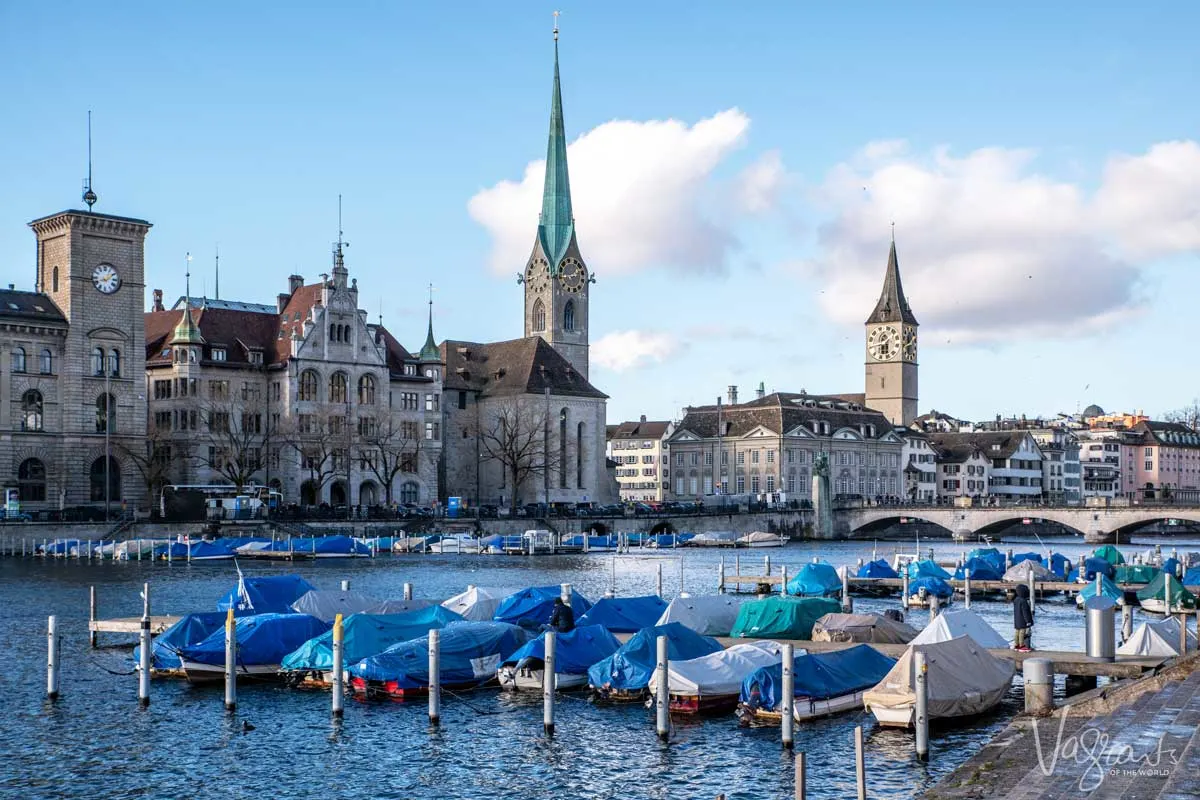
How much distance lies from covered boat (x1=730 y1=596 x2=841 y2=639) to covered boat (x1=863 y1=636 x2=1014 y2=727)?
10582mm

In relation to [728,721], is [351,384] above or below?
above

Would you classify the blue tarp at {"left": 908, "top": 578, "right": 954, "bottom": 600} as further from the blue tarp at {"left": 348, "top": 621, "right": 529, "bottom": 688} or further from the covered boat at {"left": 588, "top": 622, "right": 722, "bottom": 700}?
the covered boat at {"left": 588, "top": 622, "right": 722, "bottom": 700}

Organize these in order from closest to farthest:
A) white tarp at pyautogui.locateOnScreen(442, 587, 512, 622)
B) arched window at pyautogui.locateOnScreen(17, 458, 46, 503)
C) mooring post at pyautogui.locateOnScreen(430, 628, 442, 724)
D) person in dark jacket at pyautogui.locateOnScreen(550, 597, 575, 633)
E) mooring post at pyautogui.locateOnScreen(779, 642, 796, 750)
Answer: mooring post at pyautogui.locateOnScreen(779, 642, 796, 750)
mooring post at pyautogui.locateOnScreen(430, 628, 442, 724)
person in dark jacket at pyautogui.locateOnScreen(550, 597, 575, 633)
white tarp at pyautogui.locateOnScreen(442, 587, 512, 622)
arched window at pyautogui.locateOnScreen(17, 458, 46, 503)

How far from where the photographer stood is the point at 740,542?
434 feet

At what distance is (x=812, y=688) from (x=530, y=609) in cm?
1556

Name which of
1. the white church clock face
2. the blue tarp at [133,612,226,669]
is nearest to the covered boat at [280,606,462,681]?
the blue tarp at [133,612,226,669]

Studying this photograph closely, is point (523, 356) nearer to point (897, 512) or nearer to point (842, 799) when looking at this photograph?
point (897, 512)

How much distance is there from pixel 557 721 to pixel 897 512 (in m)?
112

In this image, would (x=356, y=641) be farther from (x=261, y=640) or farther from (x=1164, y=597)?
(x=1164, y=597)

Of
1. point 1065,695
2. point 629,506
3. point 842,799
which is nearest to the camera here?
point 842,799

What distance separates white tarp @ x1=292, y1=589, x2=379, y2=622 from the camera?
49.0 m

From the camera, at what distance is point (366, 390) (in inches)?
5143

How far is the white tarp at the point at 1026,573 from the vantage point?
74.2 meters

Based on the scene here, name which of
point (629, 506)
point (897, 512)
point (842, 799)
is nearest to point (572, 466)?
point (629, 506)
